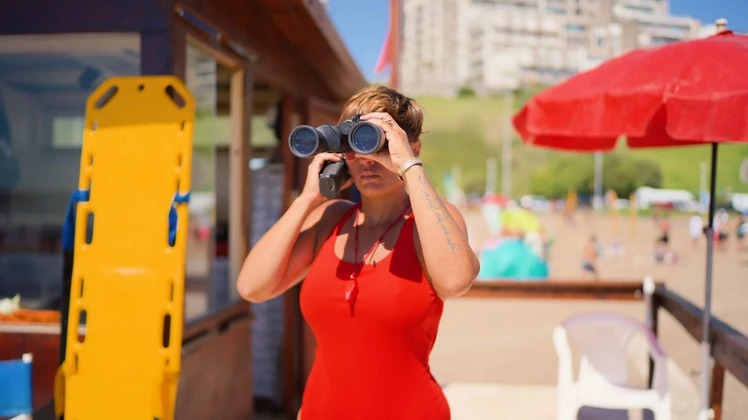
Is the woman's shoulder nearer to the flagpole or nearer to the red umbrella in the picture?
the red umbrella

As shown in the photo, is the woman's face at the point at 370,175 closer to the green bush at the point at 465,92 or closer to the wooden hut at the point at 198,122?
the wooden hut at the point at 198,122

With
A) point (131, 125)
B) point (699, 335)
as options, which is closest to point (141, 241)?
point (131, 125)

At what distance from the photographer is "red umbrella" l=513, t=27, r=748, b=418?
262 centimetres

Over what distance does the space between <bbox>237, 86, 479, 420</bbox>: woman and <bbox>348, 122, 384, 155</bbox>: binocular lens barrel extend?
0.18 ft

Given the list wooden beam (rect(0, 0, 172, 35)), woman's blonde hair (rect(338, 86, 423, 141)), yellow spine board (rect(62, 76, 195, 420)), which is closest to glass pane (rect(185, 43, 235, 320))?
wooden beam (rect(0, 0, 172, 35))

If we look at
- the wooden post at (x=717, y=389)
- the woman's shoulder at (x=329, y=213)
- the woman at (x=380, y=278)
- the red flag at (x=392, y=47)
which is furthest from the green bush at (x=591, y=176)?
the woman at (x=380, y=278)

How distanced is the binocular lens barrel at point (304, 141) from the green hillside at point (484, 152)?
61254 mm

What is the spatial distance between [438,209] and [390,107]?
0.31 metres

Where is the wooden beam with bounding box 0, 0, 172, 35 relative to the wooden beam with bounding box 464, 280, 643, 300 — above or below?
above

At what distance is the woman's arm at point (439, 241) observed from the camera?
1.51 metres

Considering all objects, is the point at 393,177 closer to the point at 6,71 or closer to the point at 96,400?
the point at 96,400

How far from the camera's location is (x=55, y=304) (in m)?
4.29

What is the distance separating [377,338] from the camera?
5.10 ft

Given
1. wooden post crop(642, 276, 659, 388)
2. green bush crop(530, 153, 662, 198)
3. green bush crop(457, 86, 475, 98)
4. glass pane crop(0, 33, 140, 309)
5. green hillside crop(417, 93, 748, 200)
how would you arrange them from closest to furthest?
glass pane crop(0, 33, 140, 309)
wooden post crop(642, 276, 659, 388)
green bush crop(530, 153, 662, 198)
green hillside crop(417, 93, 748, 200)
green bush crop(457, 86, 475, 98)
